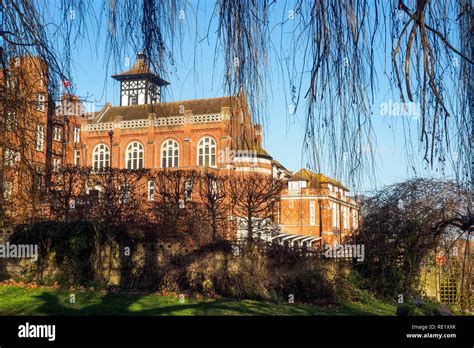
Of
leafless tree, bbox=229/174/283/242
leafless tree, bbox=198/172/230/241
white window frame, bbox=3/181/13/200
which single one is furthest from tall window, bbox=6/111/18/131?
leafless tree, bbox=229/174/283/242

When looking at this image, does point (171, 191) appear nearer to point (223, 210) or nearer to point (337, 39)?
point (223, 210)

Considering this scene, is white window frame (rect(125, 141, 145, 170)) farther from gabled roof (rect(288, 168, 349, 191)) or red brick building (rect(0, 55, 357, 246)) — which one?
gabled roof (rect(288, 168, 349, 191))

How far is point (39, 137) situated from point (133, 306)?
805 cm

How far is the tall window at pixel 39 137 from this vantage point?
137 inches

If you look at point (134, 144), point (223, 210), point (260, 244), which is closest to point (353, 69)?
point (260, 244)

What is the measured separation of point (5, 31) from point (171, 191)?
19566 millimetres

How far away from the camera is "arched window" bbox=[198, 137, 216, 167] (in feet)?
130

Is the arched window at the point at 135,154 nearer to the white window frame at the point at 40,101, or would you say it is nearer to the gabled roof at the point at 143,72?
the white window frame at the point at 40,101

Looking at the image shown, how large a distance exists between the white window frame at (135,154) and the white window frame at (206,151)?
15.7ft

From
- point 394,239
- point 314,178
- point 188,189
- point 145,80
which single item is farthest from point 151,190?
point 314,178

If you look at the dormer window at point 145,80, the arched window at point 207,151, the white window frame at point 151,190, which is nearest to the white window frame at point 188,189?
the white window frame at point 151,190

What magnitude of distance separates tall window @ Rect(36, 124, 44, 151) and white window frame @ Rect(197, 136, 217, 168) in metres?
35.4

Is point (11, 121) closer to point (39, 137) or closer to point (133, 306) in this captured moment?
point (39, 137)

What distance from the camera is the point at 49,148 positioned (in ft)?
11.7
